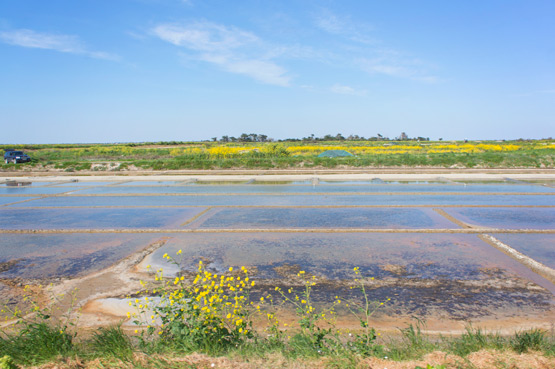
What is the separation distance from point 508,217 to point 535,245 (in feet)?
9.17

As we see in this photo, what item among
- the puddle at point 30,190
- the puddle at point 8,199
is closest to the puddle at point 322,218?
the puddle at point 8,199

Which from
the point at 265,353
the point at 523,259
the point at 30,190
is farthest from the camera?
the point at 30,190

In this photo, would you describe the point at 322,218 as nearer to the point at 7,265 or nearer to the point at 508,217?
the point at 508,217

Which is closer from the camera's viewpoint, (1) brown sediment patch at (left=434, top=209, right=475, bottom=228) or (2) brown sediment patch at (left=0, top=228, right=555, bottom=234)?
(2) brown sediment patch at (left=0, top=228, right=555, bottom=234)

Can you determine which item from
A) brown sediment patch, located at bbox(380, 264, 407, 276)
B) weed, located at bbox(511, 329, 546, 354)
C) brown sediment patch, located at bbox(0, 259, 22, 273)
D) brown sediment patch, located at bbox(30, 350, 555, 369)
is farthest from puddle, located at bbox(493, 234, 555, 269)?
brown sediment patch, located at bbox(0, 259, 22, 273)

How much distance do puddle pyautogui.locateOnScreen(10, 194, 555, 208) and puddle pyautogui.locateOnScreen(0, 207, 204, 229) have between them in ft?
4.08

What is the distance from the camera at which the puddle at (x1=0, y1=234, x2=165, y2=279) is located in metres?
6.14

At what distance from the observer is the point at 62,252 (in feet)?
23.6

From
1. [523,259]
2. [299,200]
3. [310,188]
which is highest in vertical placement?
[310,188]

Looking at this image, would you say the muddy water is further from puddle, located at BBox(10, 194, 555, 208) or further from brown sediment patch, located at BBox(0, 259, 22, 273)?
brown sediment patch, located at BBox(0, 259, 22, 273)

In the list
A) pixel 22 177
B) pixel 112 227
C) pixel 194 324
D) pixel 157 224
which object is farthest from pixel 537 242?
pixel 22 177

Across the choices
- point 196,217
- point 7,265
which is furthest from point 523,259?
point 7,265

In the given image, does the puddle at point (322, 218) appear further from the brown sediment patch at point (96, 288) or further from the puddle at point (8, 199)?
the puddle at point (8, 199)

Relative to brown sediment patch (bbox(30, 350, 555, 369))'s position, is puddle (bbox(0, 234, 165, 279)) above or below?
below
